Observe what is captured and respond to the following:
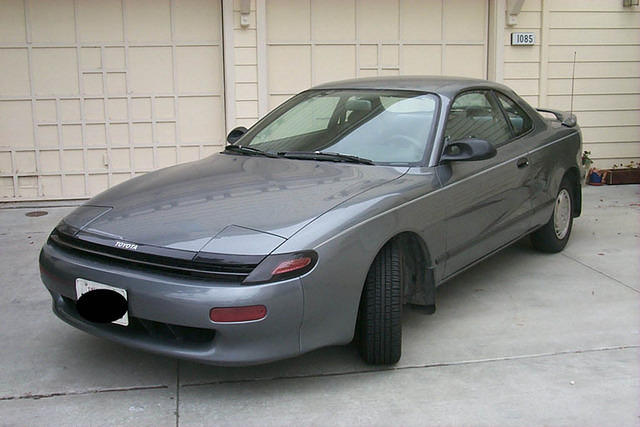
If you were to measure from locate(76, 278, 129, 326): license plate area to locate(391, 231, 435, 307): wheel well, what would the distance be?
4.92 feet

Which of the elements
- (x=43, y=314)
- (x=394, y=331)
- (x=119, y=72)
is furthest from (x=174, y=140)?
(x=394, y=331)

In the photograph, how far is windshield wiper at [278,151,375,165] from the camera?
4.12m

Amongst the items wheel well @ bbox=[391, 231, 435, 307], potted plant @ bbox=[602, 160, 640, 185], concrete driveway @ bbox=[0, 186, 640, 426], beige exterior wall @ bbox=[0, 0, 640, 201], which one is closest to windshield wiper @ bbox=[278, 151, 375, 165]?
wheel well @ bbox=[391, 231, 435, 307]

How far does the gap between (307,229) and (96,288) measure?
1027mm

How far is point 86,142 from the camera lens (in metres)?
8.07

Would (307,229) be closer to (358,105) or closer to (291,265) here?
(291,265)

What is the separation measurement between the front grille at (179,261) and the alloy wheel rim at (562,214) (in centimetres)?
330

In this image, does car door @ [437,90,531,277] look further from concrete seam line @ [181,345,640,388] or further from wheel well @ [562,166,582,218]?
wheel well @ [562,166,582,218]

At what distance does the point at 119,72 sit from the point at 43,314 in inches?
166

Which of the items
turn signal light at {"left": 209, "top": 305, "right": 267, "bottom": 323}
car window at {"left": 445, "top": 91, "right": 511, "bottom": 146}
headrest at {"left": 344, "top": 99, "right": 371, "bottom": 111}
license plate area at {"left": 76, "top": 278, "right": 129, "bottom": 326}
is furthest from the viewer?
headrest at {"left": 344, "top": 99, "right": 371, "bottom": 111}

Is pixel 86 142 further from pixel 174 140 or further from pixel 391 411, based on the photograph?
pixel 391 411

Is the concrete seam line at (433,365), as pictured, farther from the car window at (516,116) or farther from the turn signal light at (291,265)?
the car window at (516,116)

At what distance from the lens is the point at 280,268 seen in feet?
10.0

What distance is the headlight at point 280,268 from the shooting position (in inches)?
120
